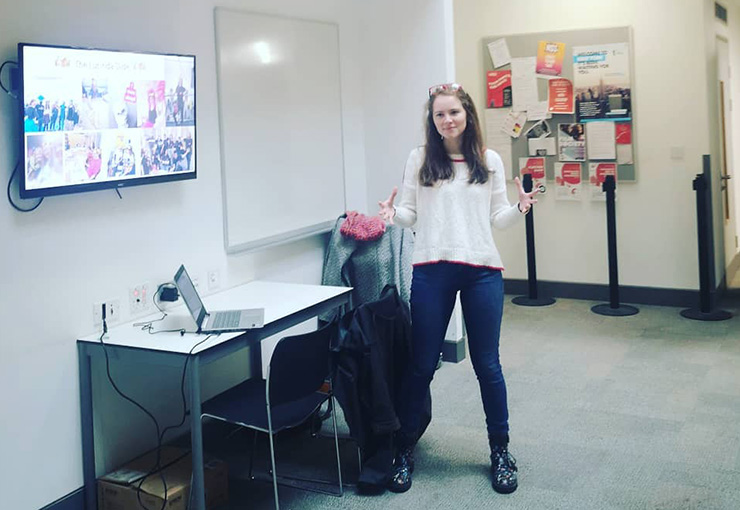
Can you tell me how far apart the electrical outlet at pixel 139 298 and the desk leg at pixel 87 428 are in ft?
1.00

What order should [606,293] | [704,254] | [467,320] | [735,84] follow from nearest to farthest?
1. [467,320]
2. [704,254]
3. [606,293]
4. [735,84]

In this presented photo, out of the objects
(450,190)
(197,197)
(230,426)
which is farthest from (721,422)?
(197,197)

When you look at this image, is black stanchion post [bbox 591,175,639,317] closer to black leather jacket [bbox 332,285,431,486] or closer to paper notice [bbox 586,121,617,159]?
paper notice [bbox 586,121,617,159]

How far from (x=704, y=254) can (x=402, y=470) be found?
3.23 meters

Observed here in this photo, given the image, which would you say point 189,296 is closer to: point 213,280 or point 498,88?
point 213,280

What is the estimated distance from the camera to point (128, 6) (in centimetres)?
320

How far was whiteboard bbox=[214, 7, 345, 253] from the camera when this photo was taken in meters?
3.78

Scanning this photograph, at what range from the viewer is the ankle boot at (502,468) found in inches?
124

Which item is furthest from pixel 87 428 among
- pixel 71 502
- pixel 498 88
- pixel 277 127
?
pixel 498 88

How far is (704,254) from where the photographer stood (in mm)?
5504

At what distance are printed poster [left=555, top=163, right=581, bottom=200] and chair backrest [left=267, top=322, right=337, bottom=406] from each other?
343cm

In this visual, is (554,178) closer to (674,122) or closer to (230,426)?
(674,122)

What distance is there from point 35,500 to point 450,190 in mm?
1883

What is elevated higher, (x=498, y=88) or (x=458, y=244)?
(x=498, y=88)
